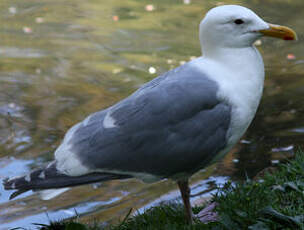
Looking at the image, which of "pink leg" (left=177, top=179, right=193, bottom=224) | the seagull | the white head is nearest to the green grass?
"pink leg" (left=177, top=179, right=193, bottom=224)

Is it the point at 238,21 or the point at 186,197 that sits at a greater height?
the point at 238,21

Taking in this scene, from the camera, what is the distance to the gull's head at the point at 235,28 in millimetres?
3445

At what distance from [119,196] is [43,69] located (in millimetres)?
3515

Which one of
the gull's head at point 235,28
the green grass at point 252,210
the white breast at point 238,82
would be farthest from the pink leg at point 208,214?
the gull's head at point 235,28

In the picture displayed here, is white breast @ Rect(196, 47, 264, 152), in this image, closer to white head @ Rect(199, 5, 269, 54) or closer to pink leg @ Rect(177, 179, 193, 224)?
white head @ Rect(199, 5, 269, 54)

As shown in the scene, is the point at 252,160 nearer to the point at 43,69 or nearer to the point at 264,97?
the point at 264,97

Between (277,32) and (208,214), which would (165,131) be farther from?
(277,32)

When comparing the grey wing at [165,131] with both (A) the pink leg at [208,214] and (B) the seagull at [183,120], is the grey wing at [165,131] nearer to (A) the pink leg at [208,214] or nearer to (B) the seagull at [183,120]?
(B) the seagull at [183,120]

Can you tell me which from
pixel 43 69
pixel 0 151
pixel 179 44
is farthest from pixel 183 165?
pixel 179 44

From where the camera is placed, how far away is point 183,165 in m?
3.44

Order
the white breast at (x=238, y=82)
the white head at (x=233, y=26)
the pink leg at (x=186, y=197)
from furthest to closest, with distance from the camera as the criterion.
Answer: the pink leg at (x=186, y=197) → the white head at (x=233, y=26) → the white breast at (x=238, y=82)

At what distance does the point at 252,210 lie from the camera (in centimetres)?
349

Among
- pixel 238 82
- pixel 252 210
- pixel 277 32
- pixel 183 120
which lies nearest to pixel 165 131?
pixel 183 120

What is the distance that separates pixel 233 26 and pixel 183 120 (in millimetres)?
656
